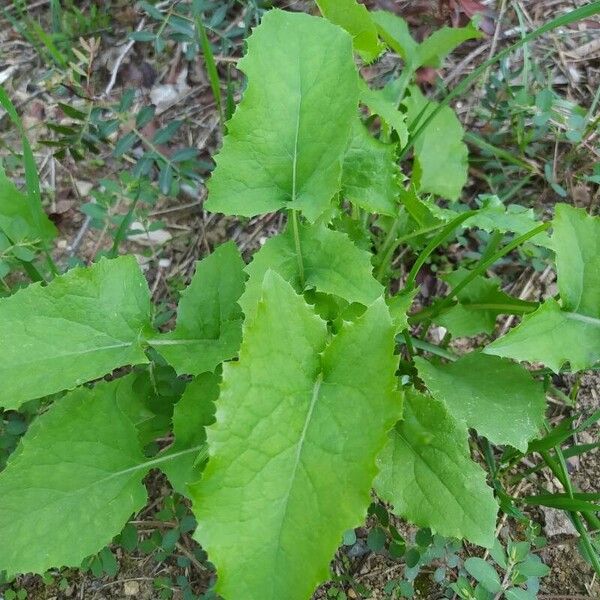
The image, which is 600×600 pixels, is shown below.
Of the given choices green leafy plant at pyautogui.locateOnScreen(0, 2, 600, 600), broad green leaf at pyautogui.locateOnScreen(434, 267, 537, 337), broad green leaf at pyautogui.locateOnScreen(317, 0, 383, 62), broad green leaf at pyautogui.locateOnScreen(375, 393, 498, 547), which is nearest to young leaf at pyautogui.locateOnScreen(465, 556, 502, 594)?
green leafy plant at pyautogui.locateOnScreen(0, 2, 600, 600)

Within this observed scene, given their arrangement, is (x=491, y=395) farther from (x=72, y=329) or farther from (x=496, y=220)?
(x=72, y=329)

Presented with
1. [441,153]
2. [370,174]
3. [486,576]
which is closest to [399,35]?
[441,153]

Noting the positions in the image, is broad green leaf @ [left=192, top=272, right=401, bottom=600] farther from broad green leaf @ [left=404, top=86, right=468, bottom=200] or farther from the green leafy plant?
broad green leaf @ [left=404, top=86, right=468, bottom=200]

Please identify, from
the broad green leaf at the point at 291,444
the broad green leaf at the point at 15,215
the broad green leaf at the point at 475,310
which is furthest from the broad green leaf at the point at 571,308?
the broad green leaf at the point at 15,215

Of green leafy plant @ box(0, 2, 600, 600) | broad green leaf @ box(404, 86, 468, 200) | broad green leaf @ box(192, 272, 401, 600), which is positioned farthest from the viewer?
broad green leaf @ box(404, 86, 468, 200)

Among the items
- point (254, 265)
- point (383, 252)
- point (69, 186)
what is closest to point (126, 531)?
point (254, 265)

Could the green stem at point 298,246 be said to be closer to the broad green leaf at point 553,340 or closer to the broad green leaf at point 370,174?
the broad green leaf at point 370,174
